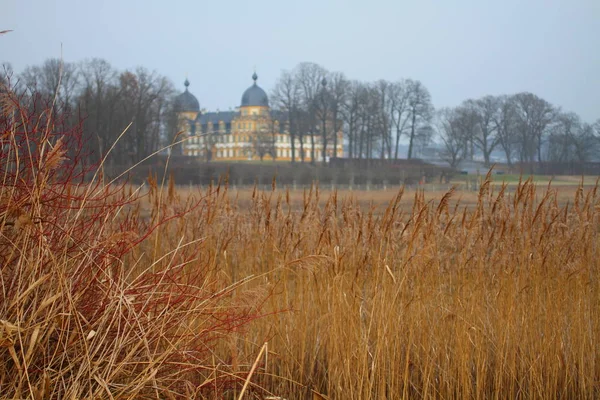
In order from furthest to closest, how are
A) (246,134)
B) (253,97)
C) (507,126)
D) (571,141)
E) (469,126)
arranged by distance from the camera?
(253,97)
(246,134)
(469,126)
(507,126)
(571,141)

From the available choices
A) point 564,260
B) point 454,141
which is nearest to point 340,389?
point 564,260

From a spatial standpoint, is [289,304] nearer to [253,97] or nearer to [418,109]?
[418,109]

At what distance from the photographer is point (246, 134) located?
297 ft

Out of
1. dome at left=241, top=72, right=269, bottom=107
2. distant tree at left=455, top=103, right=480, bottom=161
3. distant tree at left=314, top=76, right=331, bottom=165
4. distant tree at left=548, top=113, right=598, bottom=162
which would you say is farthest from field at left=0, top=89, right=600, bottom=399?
dome at left=241, top=72, right=269, bottom=107

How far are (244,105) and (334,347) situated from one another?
101 meters

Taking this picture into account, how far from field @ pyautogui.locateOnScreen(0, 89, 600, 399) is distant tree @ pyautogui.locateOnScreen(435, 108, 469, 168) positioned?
157ft

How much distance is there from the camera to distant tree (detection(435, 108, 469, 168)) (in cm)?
5641

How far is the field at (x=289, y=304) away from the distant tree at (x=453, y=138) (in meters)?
48.0

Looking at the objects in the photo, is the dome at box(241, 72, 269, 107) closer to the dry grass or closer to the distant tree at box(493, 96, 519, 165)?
the distant tree at box(493, 96, 519, 165)

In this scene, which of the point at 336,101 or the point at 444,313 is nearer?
the point at 444,313

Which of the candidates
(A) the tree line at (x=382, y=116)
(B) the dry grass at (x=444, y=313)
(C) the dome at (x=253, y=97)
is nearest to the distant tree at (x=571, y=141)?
(A) the tree line at (x=382, y=116)

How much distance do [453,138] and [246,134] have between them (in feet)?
120

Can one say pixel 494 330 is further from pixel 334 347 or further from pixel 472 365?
pixel 334 347

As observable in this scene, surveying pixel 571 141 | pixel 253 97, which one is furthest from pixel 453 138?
pixel 253 97
